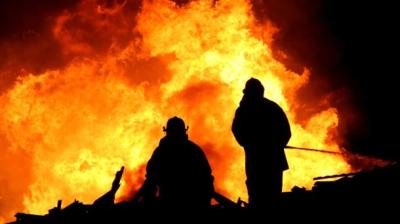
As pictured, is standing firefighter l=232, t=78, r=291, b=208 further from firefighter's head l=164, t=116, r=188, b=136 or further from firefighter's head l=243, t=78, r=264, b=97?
firefighter's head l=164, t=116, r=188, b=136

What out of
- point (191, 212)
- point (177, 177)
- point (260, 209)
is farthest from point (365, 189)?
point (177, 177)

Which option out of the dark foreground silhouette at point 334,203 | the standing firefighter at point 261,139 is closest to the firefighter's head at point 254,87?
the standing firefighter at point 261,139

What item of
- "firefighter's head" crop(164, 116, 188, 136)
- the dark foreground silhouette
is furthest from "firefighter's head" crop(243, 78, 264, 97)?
the dark foreground silhouette

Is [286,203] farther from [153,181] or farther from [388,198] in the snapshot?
[153,181]

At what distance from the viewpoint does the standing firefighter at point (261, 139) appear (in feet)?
27.6

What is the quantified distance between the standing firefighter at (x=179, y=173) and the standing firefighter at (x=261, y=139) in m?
0.97

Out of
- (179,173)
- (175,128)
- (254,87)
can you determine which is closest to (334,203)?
(179,173)

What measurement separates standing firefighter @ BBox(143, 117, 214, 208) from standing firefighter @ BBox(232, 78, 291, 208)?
38.1 inches

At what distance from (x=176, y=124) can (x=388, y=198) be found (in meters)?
5.04

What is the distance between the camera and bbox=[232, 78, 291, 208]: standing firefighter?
842 centimetres

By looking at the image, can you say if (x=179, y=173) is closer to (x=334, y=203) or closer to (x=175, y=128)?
(x=175, y=128)

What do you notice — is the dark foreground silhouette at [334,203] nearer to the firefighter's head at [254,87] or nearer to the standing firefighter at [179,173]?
the standing firefighter at [179,173]

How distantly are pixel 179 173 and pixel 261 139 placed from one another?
1936 millimetres

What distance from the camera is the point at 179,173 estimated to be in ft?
28.9
